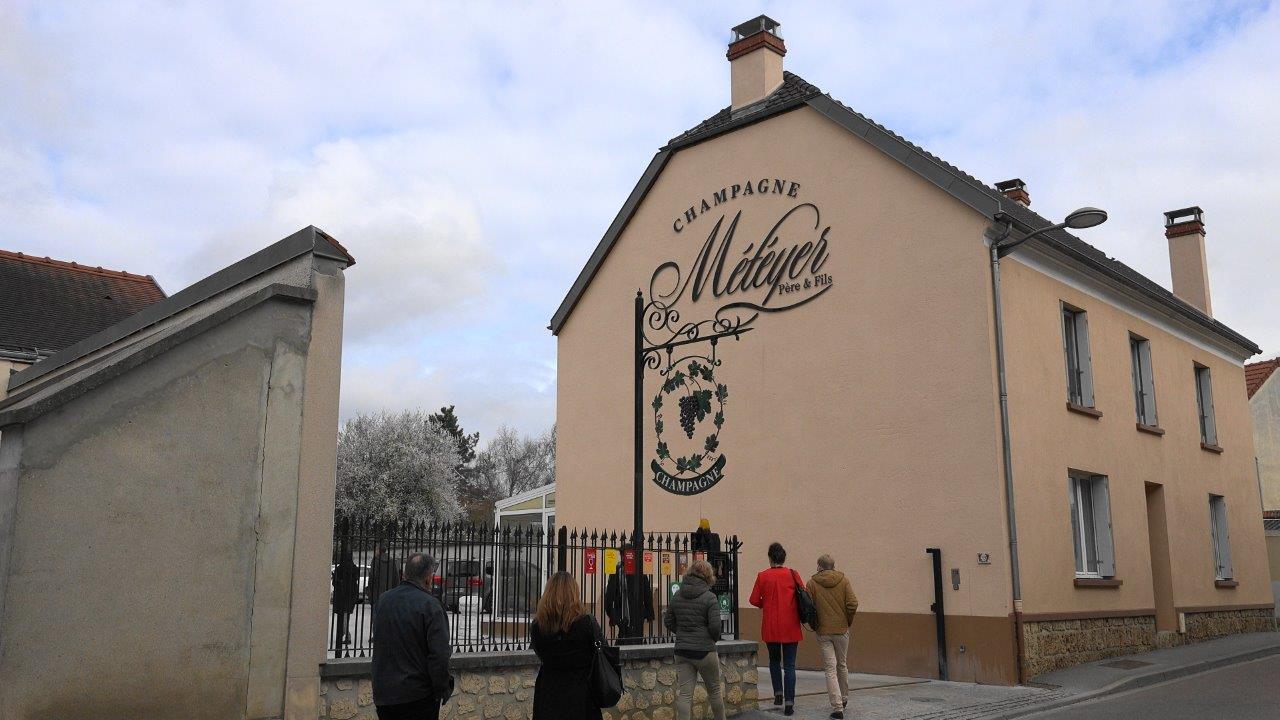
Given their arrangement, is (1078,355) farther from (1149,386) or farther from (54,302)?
(54,302)

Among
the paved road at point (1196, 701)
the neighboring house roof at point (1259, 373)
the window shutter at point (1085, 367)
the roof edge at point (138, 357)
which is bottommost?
the paved road at point (1196, 701)

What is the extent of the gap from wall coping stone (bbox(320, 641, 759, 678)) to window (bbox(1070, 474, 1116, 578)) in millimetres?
7872

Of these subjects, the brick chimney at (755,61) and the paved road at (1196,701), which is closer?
the paved road at (1196,701)

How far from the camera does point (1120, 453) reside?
1784 cm

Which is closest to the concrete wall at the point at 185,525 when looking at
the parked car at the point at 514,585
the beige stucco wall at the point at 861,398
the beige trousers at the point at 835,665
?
the parked car at the point at 514,585

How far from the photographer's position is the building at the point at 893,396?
1466cm

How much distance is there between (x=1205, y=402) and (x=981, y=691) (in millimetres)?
12669

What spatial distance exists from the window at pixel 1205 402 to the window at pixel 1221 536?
1.27 metres

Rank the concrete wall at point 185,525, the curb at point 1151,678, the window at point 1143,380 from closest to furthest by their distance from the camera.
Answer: the concrete wall at point 185,525 → the curb at point 1151,678 → the window at point 1143,380

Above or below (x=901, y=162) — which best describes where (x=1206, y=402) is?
below

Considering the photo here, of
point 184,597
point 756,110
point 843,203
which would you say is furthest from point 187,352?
point 756,110

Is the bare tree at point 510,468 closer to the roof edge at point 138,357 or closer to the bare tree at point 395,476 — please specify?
the bare tree at point 395,476

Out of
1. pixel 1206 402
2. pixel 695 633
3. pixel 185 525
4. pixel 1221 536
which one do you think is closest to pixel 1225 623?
pixel 1221 536

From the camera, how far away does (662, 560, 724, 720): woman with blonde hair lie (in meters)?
9.65
